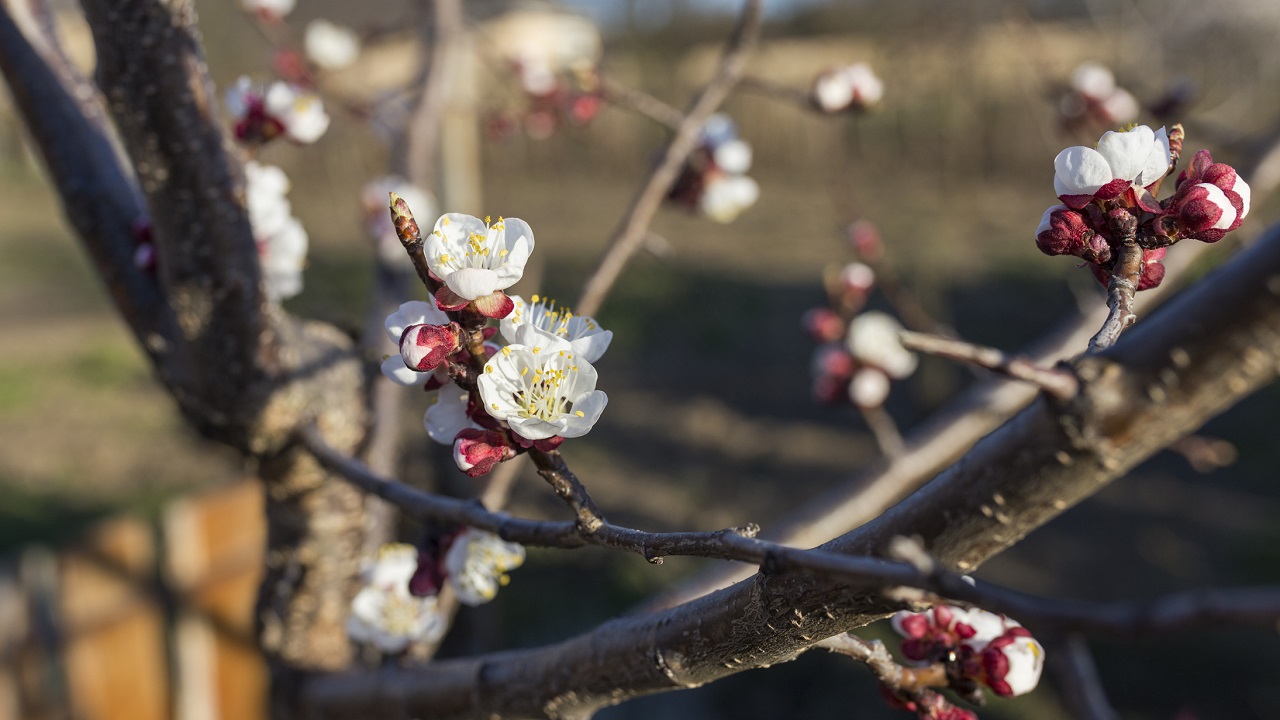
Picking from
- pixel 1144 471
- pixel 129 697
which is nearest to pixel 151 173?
pixel 129 697

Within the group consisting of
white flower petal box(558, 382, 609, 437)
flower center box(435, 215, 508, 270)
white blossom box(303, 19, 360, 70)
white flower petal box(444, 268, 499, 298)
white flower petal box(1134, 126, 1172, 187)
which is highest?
white blossom box(303, 19, 360, 70)

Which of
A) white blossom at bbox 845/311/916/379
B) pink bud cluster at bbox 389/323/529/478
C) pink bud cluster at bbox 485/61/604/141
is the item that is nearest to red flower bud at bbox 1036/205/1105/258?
pink bud cluster at bbox 389/323/529/478

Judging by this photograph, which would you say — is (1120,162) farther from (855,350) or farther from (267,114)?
(855,350)

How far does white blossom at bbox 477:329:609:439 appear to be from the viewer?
0.75m

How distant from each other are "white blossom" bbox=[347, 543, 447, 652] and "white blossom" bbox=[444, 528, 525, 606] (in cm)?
20

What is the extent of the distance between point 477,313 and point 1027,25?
6.35 ft

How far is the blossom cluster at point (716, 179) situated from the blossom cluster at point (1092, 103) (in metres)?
0.95

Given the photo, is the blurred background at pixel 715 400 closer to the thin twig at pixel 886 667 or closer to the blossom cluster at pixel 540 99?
the blossom cluster at pixel 540 99

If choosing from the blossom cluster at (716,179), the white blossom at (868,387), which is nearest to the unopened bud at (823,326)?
the white blossom at (868,387)

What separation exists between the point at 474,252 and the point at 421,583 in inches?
19.3

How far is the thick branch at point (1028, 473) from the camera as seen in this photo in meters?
0.55

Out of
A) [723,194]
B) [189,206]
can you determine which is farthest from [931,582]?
[723,194]

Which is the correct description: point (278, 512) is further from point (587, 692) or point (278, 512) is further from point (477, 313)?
point (477, 313)

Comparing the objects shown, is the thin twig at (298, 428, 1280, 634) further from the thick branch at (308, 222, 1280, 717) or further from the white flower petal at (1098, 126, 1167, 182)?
the white flower petal at (1098, 126, 1167, 182)
